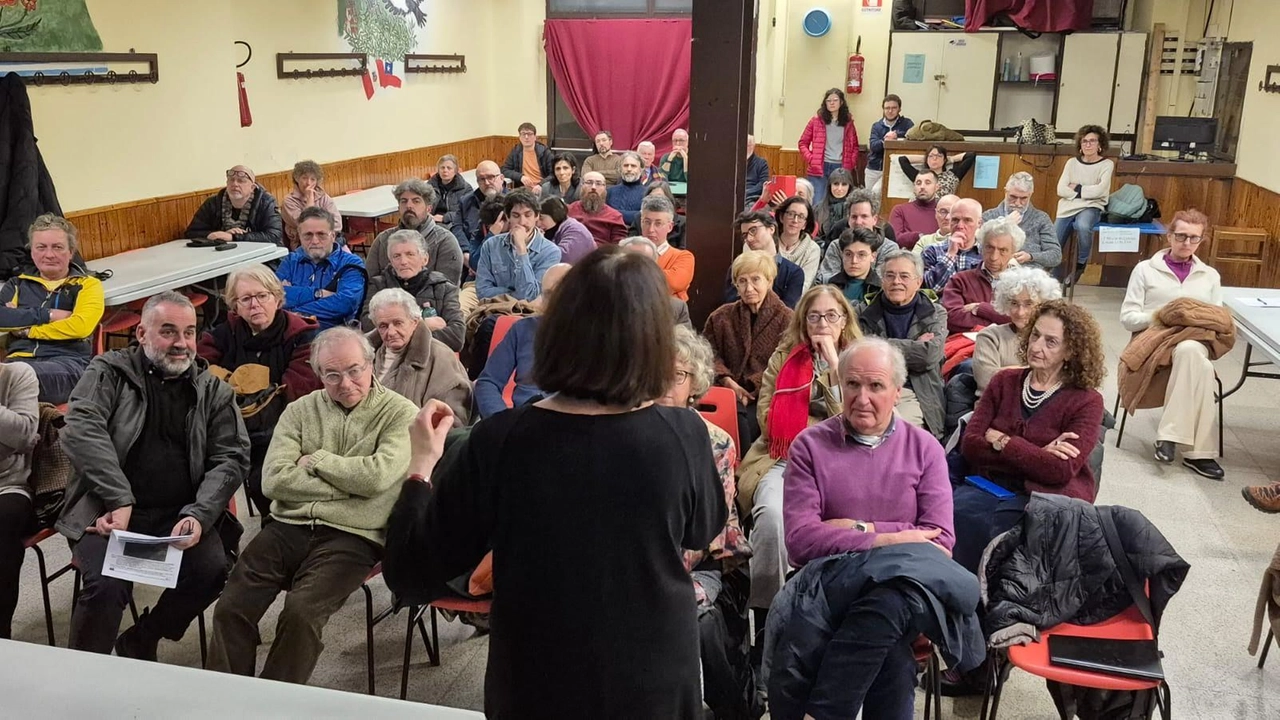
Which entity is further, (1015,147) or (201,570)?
(1015,147)

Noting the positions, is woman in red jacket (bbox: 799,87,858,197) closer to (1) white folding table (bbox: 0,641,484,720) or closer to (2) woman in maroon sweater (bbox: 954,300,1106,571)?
(2) woman in maroon sweater (bbox: 954,300,1106,571)

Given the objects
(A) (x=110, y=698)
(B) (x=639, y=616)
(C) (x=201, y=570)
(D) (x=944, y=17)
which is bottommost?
(C) (x=201, y=570)

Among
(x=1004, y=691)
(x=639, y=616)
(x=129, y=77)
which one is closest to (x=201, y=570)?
(x=639, y=616)

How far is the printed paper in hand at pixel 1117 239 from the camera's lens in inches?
291

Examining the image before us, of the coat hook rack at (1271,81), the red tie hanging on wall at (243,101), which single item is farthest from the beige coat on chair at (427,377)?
the coat hook rack at (1271,81)

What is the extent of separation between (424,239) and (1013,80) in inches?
263

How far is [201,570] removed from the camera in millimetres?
2770

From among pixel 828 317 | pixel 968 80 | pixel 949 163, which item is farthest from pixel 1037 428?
pixel 968 80

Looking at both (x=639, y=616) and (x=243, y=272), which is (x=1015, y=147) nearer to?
(x=243, y=272)

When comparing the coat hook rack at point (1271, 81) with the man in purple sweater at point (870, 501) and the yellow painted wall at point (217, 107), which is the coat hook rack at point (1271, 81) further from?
the yellow painted wall at point (217, 107)

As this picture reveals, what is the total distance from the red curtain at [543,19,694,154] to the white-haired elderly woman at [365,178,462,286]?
526 centimetres

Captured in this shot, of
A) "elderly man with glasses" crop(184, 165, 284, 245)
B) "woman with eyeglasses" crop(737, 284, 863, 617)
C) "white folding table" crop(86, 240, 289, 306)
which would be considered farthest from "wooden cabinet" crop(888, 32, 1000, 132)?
"woman with eyeglasses" crop(737, 284, 863, 617)

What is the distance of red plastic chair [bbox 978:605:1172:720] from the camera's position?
2.34 m

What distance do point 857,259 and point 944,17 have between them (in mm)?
6378
